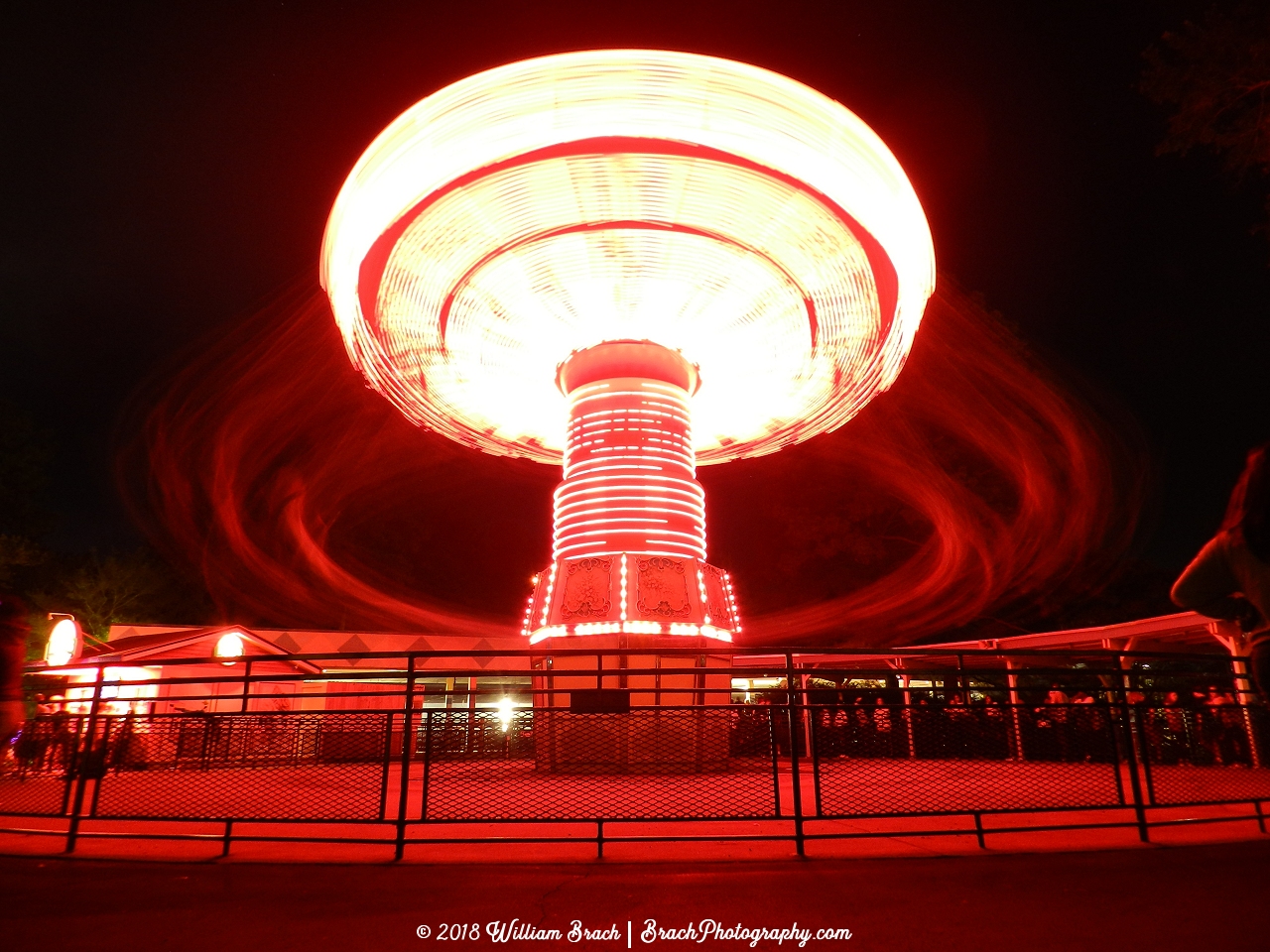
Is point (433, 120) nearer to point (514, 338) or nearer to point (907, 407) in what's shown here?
point (514, 338)

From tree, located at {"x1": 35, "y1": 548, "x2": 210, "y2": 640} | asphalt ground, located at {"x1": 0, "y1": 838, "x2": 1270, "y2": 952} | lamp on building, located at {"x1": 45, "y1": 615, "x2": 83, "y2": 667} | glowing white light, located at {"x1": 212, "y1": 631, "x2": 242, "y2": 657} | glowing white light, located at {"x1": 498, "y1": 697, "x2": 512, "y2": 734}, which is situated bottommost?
asphalt ground, located at {"x1": 0, "y1": 838, "x2": 1270, "y2": 952}

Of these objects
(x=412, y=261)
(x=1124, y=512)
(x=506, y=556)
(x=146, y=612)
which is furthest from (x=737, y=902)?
(x=506, y=556)

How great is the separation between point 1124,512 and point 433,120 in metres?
29.1

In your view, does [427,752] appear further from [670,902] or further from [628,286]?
[628,286]

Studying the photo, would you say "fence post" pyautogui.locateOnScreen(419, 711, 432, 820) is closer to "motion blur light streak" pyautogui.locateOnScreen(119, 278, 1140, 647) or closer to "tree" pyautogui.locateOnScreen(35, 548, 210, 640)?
"motion blur light streak" pyautogui.locateOnScreen(119, 278, 1140, 647)

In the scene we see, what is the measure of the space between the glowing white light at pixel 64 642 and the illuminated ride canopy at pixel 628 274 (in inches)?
302

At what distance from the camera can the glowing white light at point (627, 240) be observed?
10.9m

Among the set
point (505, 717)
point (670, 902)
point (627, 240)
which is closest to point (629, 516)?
point (627, 240)

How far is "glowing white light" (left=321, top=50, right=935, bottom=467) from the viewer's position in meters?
10.9

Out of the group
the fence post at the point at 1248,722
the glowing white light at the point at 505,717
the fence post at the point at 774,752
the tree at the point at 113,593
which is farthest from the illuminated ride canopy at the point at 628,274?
the tree at the point at 113,593

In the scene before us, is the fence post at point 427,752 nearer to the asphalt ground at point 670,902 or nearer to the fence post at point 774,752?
the asphalt ground at point 670,902

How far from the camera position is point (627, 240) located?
1302 cm

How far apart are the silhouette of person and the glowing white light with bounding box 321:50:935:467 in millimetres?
8875

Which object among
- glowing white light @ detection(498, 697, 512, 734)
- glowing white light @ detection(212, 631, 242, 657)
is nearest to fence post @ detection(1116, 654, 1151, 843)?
glowing white light @ detection(498, 697, 512, 734)
